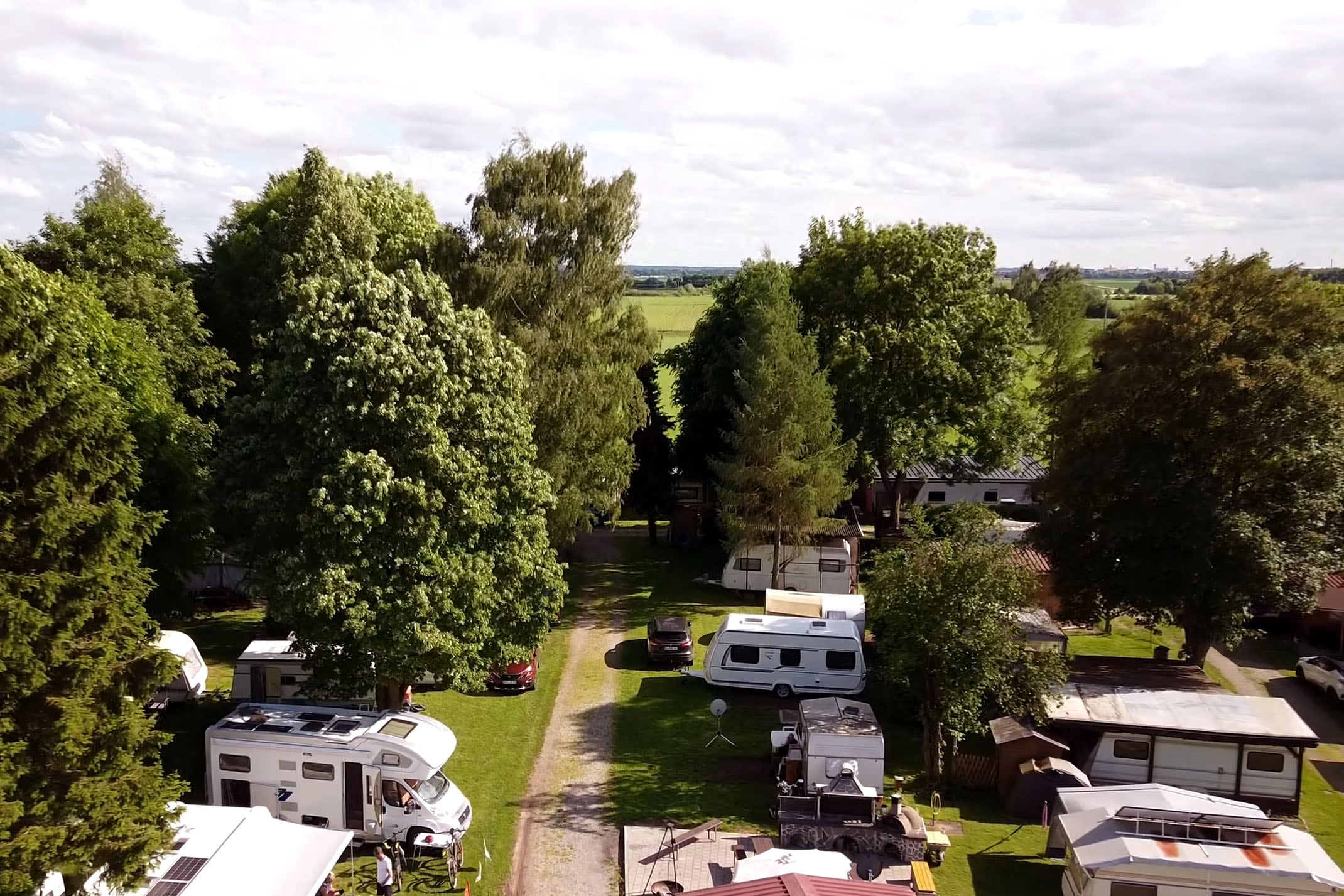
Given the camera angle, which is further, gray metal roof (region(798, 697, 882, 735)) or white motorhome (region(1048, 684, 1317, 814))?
white motorhome (region(1048, 684, 1317, 814))

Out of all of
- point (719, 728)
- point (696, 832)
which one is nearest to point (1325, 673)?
point (719, 728)

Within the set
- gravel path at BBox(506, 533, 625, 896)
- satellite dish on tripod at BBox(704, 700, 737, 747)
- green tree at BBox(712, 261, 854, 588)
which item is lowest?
gravel path at BBox(506, 533, 625, 896)

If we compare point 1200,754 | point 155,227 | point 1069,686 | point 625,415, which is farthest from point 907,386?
point 155,227

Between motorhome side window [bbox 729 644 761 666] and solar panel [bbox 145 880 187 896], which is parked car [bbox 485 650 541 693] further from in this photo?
solar panel [bbox 145 880 187 896]

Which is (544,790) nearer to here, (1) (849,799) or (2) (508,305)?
(1) (849,799)

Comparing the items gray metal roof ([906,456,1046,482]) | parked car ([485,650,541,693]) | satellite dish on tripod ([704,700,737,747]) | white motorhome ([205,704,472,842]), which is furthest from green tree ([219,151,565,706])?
gray metal roof ([906,456,1046,482])

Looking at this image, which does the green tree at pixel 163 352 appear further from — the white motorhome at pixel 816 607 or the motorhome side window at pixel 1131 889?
the motorhome side window at pixel 1131 889

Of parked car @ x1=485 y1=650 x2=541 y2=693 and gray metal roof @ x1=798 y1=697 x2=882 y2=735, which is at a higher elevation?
gray metal roof @ x1=798 y1=697 x2=882 y2=735
